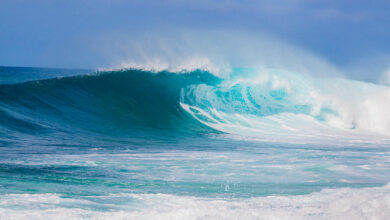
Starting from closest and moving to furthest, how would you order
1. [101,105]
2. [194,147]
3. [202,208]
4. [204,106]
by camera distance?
[202,208] < [194,147] < [101,105] < [204,106]

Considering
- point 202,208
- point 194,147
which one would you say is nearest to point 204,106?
point 194,147

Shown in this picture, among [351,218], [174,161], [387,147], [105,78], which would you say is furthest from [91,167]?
[105,78]

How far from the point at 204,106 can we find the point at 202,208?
35.7 feet

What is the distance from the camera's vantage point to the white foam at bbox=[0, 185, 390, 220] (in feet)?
12.7

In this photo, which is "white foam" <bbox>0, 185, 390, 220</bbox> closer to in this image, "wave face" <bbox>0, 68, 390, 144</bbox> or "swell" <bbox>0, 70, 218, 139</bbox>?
"swell" <bbox>0, 70, 218, 139</bbox>

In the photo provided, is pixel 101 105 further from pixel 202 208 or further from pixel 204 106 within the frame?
pixel 202 208

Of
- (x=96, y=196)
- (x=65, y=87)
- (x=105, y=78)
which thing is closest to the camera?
(x=96, y=196)

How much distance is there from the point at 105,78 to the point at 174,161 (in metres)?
9.54

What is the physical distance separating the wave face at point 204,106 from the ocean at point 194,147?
0.16 ft

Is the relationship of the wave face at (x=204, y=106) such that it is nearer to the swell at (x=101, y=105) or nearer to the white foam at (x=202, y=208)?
the swell at (x=101, y=105)

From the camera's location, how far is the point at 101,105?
527 inches

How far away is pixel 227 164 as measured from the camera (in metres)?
6.89

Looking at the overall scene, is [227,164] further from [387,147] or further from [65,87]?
[65,87]

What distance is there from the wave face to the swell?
25mm
